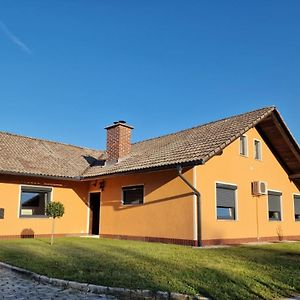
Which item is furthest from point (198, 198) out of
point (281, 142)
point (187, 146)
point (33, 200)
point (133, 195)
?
point (33, 200)

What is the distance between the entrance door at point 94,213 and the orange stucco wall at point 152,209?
3.35ft

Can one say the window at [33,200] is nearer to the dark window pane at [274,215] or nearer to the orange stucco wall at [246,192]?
the orange stucco wall at [246,192]

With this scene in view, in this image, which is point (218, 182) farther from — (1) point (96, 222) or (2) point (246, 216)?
(1) point (96, 222)

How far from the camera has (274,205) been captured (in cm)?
1827

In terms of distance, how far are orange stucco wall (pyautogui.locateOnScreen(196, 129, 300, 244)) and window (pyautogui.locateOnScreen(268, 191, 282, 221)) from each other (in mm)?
253

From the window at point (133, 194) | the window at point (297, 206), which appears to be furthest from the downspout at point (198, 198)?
the window at point (297, 206)

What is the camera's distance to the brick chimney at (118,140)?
18266 millimetres

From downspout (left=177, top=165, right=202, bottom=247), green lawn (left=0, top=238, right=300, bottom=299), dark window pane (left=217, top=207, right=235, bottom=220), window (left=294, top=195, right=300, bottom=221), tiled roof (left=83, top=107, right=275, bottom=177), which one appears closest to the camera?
green lawn (left=0, top=238, right=300, bottom=299)

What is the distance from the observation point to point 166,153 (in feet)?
51.3

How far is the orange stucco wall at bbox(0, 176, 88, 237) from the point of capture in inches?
Result: 625

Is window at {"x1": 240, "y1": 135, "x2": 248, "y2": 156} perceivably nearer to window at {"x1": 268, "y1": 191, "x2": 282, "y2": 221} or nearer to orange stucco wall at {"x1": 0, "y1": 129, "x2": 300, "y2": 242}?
orange stucco wall at {"x1": 0, "y1": 129, "x2": 300, "y2": 242}

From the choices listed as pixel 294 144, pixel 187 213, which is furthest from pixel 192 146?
pixel 294 144

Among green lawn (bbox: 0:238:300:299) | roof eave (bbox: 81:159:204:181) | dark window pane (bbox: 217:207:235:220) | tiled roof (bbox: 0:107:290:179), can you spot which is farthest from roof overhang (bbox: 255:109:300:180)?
green lawn (bbox: 0:238:300:299)

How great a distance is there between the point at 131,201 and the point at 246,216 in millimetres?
4977
